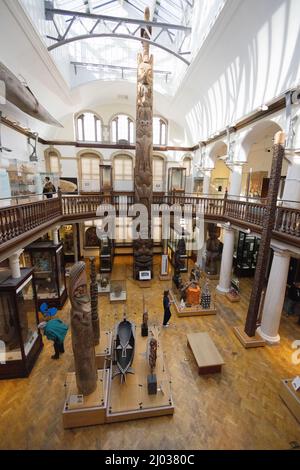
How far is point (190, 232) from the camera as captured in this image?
46.6 feet

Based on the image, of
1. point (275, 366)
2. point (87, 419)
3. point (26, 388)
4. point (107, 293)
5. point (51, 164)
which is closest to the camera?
point (87, 419)

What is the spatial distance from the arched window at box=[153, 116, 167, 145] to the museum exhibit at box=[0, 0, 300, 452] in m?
0.15

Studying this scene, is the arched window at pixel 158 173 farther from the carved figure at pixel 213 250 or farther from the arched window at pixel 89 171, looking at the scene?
the carved figure at pixel 213 250

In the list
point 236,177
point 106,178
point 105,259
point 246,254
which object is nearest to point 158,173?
point 106,178

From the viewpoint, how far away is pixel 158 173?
16.7m

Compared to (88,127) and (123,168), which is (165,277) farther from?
(88,127)

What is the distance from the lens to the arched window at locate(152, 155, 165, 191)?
16516 millimetres

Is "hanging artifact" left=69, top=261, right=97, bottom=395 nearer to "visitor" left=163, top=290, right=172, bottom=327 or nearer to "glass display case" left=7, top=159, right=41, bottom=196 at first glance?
"visitor" left=163, top=290, right=172, bottom=327

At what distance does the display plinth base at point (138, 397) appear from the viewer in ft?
16.0

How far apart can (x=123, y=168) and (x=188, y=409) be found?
14.3 metres

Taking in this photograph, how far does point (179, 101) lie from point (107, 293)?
12.4 metres

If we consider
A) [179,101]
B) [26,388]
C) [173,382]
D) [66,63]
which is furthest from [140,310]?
[66,63]

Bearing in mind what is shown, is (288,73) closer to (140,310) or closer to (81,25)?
(140,310)

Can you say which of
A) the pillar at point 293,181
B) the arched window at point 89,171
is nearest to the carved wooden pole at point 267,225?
the pillar at point 293,181
